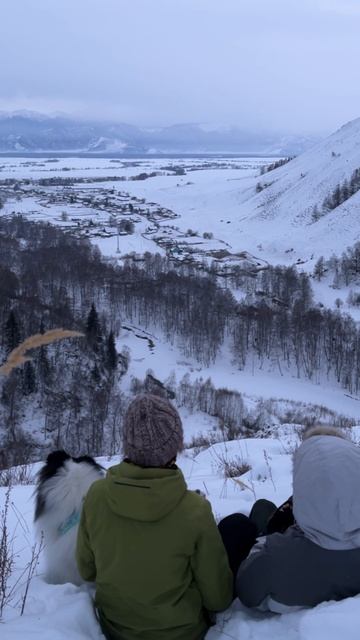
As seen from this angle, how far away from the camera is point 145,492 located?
2.32m

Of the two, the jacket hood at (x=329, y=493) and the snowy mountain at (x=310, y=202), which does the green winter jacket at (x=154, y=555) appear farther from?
the snowy mountain at (x=310, y=202)

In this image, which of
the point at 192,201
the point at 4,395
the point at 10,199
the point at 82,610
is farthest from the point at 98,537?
the point at 10,199

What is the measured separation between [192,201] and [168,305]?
227 ft

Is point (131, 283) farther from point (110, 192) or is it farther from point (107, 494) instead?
point (110, 192)

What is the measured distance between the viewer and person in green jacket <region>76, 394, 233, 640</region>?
7.70ft

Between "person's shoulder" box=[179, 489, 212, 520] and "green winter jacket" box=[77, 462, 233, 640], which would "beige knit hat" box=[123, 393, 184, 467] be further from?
"person's shoulder" box=[179, 489, 212, 520]

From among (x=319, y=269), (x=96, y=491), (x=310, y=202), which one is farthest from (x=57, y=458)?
(x=310, y=202)

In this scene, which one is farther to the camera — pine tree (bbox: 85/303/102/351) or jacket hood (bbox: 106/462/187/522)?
pine tree (bbox: 85/303/102/351)

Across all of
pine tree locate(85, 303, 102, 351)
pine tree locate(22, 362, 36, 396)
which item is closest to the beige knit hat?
pine tree locate(22, 362, 36, 396)

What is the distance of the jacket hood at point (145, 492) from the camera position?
231 centimetres

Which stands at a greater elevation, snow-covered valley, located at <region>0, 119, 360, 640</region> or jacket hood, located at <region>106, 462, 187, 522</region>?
jacket hood, located at <region>106, 462, 187, 522</region>

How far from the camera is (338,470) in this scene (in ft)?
7.24

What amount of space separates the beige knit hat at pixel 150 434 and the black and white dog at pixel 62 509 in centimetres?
80

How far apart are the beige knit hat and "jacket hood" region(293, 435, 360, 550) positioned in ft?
1.75
